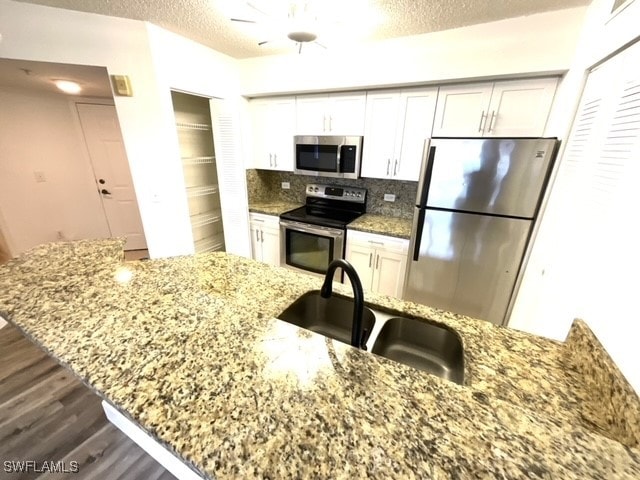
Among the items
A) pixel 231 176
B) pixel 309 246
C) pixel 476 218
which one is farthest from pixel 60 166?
pixel 476 218

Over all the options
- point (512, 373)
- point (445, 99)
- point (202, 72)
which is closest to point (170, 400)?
point (512, 373)

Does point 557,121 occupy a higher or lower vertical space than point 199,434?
higher

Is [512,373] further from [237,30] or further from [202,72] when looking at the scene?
[202,72]

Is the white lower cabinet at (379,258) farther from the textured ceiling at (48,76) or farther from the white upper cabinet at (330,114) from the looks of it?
the textured ceiling at (48,76)

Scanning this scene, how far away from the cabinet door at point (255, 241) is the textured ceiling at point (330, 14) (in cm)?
181

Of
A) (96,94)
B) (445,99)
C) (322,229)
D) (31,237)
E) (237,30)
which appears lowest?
(31,237)

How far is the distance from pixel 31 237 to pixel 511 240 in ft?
17.7

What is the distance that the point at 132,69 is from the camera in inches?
78.5

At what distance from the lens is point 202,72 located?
2367mm

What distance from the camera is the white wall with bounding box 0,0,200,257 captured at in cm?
177

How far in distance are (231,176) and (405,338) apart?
261 centimetres

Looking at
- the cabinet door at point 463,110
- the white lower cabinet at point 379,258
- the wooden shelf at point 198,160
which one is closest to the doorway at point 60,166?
the wooden shelf at point 198,160

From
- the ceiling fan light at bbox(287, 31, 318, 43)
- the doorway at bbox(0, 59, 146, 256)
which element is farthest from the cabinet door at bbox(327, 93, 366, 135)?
the doorway at bbox(0, 59, 146, 256)

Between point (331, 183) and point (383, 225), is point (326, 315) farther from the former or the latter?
point (331, 183)
